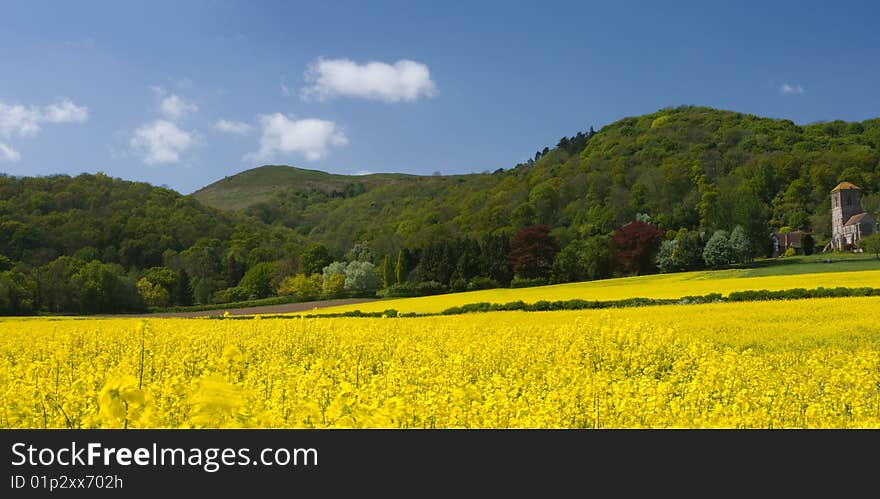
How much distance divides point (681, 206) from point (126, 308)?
213 feet

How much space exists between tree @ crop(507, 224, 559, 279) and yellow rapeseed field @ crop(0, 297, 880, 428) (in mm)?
43558

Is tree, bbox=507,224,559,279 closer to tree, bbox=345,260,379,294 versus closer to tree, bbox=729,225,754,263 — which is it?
tree, bbox=729,225,754,263

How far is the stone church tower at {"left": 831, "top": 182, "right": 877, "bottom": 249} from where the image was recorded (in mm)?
84875

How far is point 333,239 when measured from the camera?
132000 mm

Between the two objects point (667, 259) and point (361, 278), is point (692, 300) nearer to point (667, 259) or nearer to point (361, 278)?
point (667, 259)

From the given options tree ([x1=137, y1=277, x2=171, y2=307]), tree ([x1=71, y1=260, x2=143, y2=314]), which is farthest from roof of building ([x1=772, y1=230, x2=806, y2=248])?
tree ([x1=71, y1=260, x2=143, y2=314])

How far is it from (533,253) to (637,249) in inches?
350

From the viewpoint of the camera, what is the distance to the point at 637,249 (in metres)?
61.7

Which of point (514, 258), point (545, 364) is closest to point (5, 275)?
point (514, 258)

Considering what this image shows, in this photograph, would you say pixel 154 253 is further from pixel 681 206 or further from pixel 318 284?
pixel 681 206

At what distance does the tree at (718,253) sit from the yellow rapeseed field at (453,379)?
45.5m

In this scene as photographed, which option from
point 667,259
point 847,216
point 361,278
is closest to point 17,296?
point 361,278

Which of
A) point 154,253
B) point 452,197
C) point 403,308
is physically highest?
point 452,197
